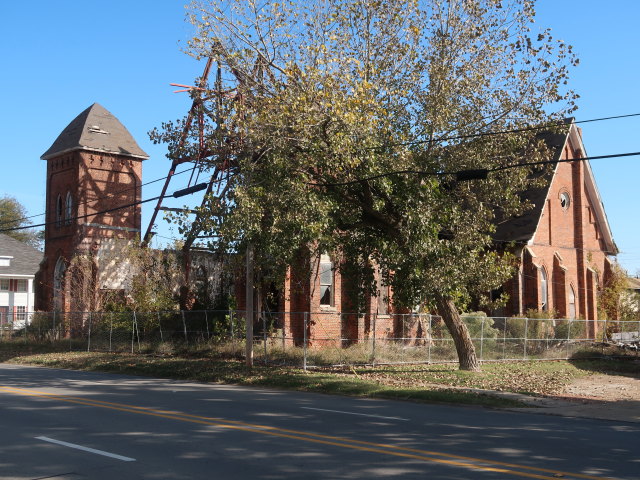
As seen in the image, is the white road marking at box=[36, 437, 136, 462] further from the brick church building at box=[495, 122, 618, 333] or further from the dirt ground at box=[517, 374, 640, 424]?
the brick church building at box=[495, 122, 618, 333]

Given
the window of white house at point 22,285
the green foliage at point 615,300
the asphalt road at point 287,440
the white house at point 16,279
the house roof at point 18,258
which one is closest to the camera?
the asphalt road at point 287,440

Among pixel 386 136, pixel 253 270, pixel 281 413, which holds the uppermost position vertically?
pixel 386 136

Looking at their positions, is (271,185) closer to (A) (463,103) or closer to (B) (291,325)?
(A) (463,103)

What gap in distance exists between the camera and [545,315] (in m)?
32.8

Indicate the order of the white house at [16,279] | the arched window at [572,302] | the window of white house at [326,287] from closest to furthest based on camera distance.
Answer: the window of white house at [326,287] → the arched window at [572,302] → the white house at [16,279]

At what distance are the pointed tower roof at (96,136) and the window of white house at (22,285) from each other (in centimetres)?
1566

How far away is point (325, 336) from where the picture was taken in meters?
30.0

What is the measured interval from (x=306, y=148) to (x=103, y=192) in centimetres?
2418

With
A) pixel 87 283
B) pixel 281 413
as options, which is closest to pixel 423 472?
pixel 281 413

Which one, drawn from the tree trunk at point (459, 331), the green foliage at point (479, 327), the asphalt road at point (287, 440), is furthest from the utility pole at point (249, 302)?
the green foliage at point (479, 327)

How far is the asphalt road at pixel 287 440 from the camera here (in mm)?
8094

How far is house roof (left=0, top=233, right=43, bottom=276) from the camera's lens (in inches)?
2045

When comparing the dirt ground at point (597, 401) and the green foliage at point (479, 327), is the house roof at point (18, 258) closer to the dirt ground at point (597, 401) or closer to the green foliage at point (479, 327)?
the green foliage at point (479, 327)

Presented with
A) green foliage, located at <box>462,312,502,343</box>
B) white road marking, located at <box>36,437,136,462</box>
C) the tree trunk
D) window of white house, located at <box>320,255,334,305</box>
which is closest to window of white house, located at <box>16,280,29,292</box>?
window of white house, located at <box>320,255,334,305</box>
